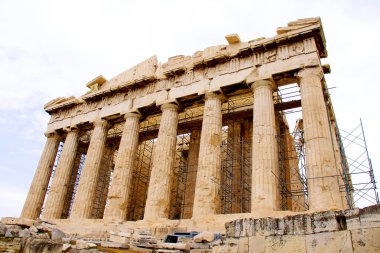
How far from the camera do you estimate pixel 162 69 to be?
1812 centimetres

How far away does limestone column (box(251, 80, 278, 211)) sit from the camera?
1203 centimetres

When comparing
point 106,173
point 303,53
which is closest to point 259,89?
point 303,53

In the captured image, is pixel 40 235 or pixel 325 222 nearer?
pixel 325 222

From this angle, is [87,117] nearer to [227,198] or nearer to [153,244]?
[227,198]

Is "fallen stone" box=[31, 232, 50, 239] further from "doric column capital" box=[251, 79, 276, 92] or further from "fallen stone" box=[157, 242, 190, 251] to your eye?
"doric column capital" box=[251, 79, 276, 92]

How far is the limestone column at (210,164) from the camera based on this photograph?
522 inches

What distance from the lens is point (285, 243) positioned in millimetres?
4965

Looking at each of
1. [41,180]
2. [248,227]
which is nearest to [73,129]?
[41,180]

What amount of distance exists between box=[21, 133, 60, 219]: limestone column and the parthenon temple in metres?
0.06

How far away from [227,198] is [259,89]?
218 inches

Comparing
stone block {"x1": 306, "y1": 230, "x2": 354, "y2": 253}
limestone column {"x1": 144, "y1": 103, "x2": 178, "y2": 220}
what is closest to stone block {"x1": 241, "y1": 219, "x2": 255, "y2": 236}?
stone block {"x1": 306, "y1": 230, "x2": 354, "y2": 253}

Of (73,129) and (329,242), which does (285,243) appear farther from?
(73,129)

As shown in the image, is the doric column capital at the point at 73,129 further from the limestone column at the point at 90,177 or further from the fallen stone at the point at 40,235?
the fallen stone at the point at 40,235

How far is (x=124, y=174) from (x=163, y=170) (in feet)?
7.59
